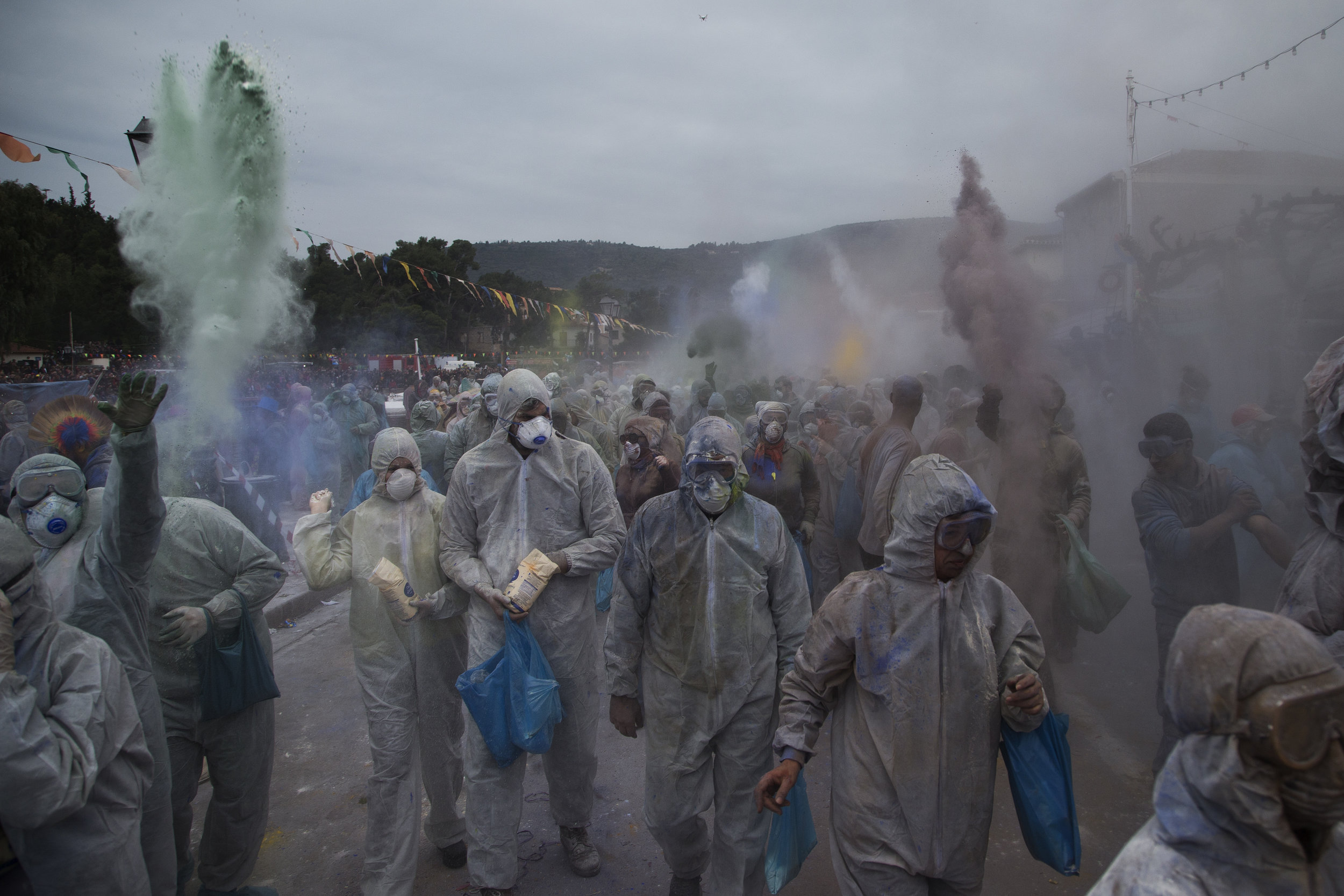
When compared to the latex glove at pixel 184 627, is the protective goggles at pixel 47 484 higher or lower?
higher

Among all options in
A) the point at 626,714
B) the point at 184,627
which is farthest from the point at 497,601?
the point at 184,627

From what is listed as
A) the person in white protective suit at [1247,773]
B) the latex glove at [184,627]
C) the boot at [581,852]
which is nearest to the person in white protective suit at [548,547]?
the boot at [581,852]

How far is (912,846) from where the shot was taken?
2104mm

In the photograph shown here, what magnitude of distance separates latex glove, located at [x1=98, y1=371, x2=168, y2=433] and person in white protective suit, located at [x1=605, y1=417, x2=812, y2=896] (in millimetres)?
1789

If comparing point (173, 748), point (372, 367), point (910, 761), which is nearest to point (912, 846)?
point (910, 761)

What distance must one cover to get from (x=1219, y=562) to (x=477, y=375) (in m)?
25.4

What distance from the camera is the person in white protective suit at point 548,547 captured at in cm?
332

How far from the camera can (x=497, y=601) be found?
3.16m

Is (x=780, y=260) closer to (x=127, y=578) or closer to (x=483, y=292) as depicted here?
(x=483, y=292)

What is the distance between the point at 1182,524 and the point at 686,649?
2899 millimetres

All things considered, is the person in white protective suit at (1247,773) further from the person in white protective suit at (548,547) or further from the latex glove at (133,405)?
the latex glove at (133,405)

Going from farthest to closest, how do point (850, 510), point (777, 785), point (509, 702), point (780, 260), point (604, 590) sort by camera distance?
point (780, 260) < point (850, 510) < point (604, 590) < point (509, 702) < point (777, 785)

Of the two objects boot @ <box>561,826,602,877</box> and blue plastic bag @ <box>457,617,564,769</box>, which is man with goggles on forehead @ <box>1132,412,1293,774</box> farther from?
blue plastic bag @ <box>457,617,564,769</box>

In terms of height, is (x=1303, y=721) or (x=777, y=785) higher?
(x=1303, y=721)
